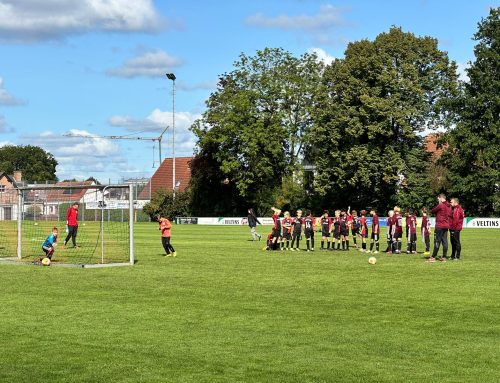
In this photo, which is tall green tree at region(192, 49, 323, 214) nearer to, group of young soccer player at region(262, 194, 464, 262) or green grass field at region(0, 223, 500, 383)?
group of young soccer player at region(262, 194, 464, 262)

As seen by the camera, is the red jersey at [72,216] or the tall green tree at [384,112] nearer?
the red jersey at [72,216]

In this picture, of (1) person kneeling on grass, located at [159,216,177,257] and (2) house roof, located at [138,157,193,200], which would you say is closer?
(1) person kneeling on grass, located at [159,216,177,257]

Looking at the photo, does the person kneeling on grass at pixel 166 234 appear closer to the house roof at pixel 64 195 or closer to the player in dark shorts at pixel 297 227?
the house roof at pixel 64 195

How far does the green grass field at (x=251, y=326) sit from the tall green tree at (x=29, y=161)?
462ft

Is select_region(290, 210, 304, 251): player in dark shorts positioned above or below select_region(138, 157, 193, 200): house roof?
below

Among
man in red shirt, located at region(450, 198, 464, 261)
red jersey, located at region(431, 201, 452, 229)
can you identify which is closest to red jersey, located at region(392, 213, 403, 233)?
man in red shirt, located at region(450, 198, 464, 261)

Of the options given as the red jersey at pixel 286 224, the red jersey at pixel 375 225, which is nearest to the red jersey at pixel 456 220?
the red jersey at pixel 375 225

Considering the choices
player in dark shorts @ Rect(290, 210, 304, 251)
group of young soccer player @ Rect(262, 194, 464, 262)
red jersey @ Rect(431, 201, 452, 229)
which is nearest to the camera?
red jersey @ Rect(431, 201, 452, 229)

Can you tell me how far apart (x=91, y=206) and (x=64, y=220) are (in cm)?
172

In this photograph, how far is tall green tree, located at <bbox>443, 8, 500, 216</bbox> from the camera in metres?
67.1

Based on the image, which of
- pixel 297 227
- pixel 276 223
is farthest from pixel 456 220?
pixel 297 227

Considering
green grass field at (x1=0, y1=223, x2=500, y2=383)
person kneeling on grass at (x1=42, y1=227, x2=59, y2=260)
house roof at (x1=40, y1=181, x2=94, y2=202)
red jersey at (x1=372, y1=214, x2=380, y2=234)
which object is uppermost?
house roof at (x1=40, y1=181, x2=94, y2=202)

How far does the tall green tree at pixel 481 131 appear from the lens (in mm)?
67062

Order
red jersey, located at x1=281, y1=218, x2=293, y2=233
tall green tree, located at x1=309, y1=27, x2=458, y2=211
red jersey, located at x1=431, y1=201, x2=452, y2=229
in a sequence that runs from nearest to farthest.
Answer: red jersey, located at x1=431, y1=201, x2=452, y2=229 < red jersey, located at x1=281, y1=218, x2=293, y2=233 < tall green tree, located at x1=309, y1=27, x2=458, y2=211
